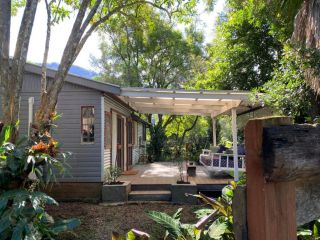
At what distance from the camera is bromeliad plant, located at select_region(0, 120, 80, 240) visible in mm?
4332

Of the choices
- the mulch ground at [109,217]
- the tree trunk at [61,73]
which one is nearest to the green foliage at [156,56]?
the tree trunk at [61,73]

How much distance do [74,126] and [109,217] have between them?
137 inches

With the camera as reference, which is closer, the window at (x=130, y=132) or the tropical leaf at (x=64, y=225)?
the tropical leaf at (x=64, y=225)

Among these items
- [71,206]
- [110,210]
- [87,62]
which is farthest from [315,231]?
[87,62]

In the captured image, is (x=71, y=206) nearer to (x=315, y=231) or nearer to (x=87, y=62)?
(x=315, y=231)

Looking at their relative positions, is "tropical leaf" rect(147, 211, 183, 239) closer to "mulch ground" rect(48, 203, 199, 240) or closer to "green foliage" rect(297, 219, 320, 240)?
"green foliage" rect(297, 219, 320, 240)

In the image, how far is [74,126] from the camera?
10523 mm

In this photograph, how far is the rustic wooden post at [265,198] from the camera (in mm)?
1461

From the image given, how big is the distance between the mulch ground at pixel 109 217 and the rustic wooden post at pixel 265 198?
4899 mm

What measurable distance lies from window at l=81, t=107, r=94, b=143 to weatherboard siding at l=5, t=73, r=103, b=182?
121 mm

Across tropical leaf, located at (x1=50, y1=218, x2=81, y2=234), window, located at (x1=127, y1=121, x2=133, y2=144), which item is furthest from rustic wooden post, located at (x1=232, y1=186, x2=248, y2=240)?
window, located at (x1=127, y1=121, x2=133, y2=144)

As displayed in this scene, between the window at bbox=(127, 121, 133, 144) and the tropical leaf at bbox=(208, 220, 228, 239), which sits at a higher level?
the window at bbox=(127, 121, 133, 144)

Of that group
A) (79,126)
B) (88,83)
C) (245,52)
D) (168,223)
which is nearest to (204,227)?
(168,223)

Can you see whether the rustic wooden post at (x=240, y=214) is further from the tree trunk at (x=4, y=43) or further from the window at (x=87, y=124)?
the window at (x=87, y=124)
